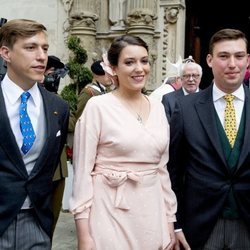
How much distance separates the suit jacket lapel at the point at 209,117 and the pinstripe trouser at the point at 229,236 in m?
0.35

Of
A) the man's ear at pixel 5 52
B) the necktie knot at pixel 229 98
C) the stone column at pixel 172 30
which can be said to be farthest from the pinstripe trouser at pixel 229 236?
the stone column at pixel 172 30

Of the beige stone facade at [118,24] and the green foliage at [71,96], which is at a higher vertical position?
the beige stone facade at [118,24]

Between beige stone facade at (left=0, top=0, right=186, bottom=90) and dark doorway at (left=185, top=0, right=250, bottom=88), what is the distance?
58 cm

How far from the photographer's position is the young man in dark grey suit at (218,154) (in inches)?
105

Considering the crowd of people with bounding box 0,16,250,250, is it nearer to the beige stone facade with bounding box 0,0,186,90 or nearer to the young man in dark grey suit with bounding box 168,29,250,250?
the young man in dark grey suit with bounding box 168,29,250,250

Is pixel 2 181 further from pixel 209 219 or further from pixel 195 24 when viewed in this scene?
pixel 195 24

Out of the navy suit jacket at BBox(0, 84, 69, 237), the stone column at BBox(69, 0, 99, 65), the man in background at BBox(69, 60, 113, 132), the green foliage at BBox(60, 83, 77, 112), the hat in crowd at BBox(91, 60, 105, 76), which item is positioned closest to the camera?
the navy suit jacket at BBox(0, 84, 69, 237)

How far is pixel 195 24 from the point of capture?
423 inches

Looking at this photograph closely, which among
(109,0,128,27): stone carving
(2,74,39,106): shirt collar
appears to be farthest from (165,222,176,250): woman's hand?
(109,0,128,27): stone carving

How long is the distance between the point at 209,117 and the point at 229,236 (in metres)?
0.66

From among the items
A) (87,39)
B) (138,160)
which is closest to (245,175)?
(138,160)

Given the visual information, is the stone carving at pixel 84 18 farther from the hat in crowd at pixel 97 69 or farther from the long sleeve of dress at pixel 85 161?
the long sleeve of dress at pixel 85 161

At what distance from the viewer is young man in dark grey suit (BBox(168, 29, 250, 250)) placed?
2.67 metres

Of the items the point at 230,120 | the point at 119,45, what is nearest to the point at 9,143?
the point at 119,45
